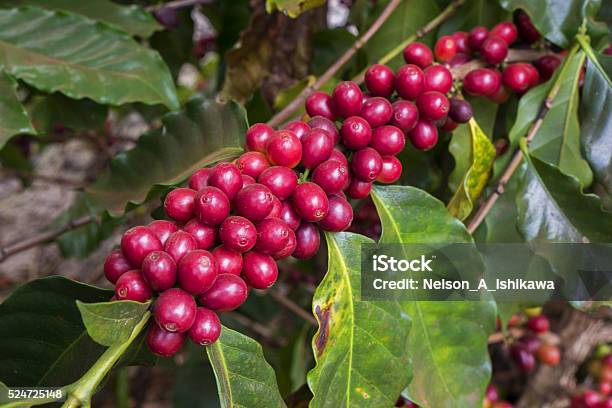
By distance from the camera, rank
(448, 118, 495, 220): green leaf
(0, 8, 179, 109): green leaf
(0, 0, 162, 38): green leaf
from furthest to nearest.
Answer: (0, 0, 162, 38): green leaf < (0, 8, 179, 109): green leaf < (448, 118, 495, 220): green leaf

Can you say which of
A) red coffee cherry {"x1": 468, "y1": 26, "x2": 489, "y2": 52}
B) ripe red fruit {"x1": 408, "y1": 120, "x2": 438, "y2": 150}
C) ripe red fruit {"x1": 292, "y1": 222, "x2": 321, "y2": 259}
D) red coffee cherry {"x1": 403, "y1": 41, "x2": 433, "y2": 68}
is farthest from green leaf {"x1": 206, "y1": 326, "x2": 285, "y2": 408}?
red coffee cherry {"x1": 468, "y1": 26, "x2": 489, "y2": 52}

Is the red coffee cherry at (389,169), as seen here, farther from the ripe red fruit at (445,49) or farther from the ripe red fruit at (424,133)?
the ripe red fruit at (445,49)

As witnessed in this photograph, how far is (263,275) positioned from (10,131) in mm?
431

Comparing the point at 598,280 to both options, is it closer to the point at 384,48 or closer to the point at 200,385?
the point at 384,48

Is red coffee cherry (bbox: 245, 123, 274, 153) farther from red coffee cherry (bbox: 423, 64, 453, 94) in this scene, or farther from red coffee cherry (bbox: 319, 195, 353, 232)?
red coffee cherry (bbox: 423, 64, 453, 94)

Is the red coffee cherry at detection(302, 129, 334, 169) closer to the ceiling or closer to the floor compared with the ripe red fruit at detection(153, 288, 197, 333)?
closer to the ceiling

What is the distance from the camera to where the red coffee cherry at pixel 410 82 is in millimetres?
685

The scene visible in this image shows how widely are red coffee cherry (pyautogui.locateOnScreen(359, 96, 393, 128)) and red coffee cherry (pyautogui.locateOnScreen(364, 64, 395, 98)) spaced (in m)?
0.04

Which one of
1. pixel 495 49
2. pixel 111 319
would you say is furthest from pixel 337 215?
pixel 495 49

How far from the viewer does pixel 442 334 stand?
66 cm

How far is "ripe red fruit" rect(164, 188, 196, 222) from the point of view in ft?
1.80

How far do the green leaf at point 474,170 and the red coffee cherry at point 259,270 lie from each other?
30cm

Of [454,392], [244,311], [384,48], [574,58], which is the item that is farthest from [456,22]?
[244,311]

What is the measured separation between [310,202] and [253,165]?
0.08 metres
